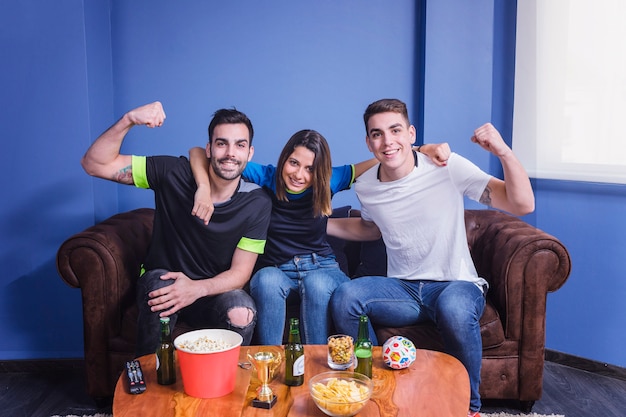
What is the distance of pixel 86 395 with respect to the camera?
2.49m

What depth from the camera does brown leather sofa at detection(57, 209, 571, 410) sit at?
225 cm

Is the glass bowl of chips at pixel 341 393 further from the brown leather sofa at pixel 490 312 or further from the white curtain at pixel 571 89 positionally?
the white curtain at pixel 571 89

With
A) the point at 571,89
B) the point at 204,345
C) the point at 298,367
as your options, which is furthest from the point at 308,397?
the point at 571,89

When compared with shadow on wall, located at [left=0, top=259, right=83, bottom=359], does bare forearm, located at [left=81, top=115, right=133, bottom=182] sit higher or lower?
higher

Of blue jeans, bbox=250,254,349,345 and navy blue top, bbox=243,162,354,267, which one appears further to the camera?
navy blue top, bbox=243,162,354,267

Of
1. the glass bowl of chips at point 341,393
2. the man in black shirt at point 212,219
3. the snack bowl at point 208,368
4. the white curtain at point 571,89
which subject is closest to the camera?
the glass bowl of chips at point 341,393

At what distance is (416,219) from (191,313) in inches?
38.7

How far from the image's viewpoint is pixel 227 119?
2.38m

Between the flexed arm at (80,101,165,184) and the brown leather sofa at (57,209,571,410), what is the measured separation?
0.26 meters

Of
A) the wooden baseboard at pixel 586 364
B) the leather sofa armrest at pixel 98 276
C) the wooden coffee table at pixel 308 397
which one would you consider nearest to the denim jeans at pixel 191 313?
the leather sofa armrest at pixel 98 276

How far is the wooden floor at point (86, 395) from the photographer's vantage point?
2.35 metres

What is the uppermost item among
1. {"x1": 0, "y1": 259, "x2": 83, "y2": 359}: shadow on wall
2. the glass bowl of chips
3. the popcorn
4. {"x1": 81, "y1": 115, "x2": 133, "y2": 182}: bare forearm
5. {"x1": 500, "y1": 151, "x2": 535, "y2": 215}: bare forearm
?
{"x1": 81, "y1": 115, "x2": 133, "y2": 182}: bare forearm

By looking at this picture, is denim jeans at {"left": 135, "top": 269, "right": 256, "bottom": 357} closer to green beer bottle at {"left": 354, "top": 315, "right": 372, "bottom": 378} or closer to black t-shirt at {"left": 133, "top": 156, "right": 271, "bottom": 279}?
black t-shirt at {"left": 133, "top": 156, "right": 271, "bottom": 279}

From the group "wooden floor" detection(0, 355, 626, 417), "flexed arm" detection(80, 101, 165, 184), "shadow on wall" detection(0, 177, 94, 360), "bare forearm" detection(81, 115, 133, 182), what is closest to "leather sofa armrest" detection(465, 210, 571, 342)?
"wooden floor" detection(0, 355, 626, 417)
